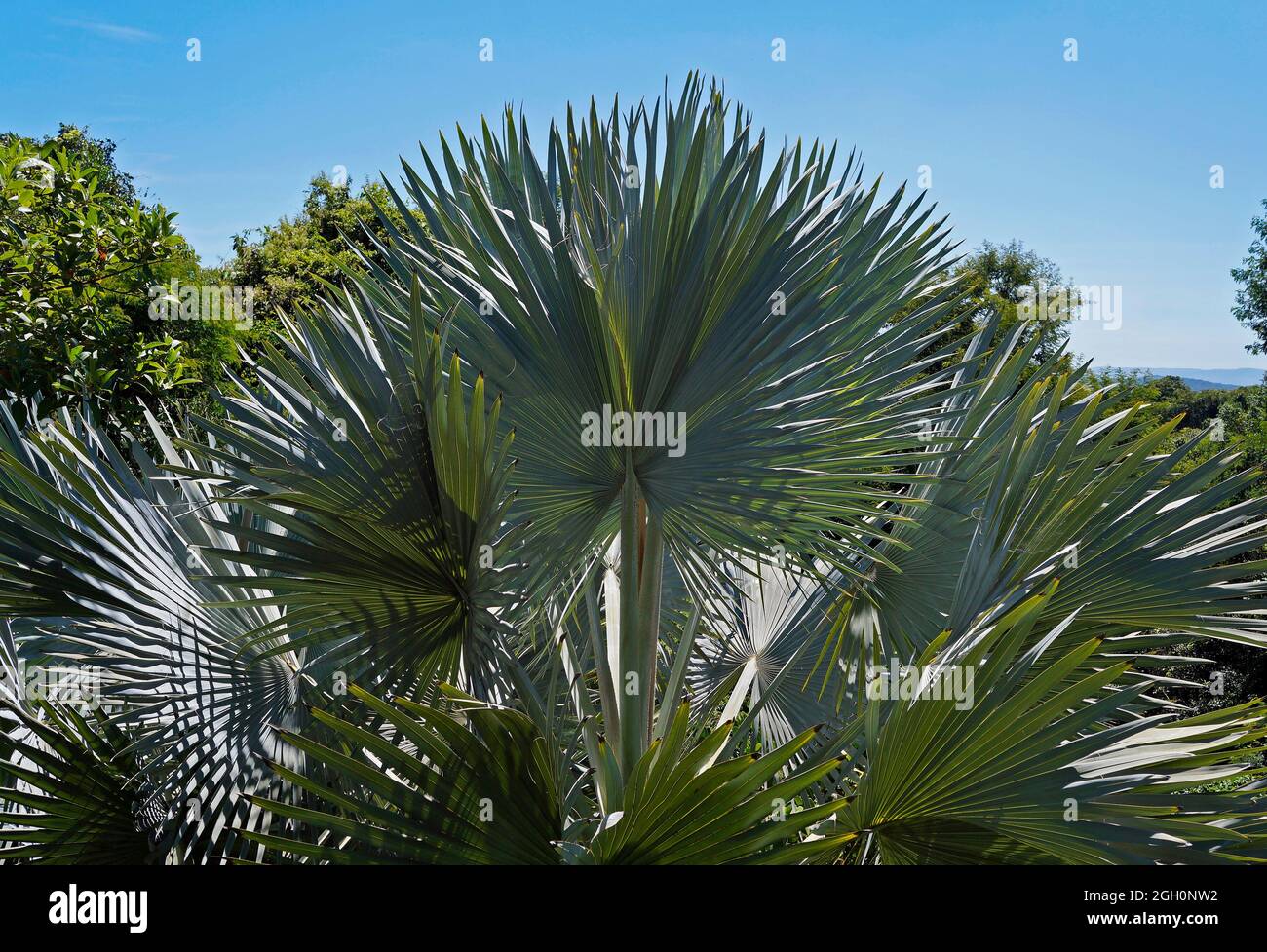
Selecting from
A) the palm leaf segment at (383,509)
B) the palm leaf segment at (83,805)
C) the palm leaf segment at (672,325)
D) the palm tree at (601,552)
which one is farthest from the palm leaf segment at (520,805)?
the palm leaf segment at (83,805)

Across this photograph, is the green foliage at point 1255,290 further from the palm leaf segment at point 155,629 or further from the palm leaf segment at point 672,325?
the palm leaf segment at point 155,629

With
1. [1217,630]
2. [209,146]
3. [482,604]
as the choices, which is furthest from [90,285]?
[209,146]

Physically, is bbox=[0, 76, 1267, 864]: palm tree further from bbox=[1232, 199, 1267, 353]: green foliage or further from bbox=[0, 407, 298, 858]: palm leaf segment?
bbox=[1232, 199, 1267, 353]: green foliage

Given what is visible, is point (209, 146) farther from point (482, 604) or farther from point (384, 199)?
point (482, 604)

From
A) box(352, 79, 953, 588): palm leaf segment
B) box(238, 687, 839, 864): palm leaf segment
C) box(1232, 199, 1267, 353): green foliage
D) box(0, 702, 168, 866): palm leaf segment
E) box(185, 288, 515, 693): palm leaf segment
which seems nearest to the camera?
box(238, 687, 839, 864): palm leaf segment

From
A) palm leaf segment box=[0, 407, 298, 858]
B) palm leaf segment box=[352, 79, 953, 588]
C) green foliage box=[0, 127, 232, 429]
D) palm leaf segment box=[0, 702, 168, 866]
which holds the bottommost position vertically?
palm leaf segment box=[0, 702, 168, 866]

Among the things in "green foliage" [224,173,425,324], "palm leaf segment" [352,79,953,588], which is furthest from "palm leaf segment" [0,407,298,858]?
"green foliage" [224,173,425,324]

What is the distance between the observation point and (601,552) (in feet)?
8.05

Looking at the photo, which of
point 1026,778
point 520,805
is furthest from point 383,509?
point 1026,778

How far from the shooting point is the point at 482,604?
76.7 inches

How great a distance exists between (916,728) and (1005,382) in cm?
152

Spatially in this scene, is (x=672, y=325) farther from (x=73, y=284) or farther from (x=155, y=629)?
(x=73, y=284)

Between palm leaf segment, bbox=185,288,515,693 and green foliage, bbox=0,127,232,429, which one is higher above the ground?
green foliage, bbox=0,127,232,429

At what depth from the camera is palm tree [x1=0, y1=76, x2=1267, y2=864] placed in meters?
1.57
